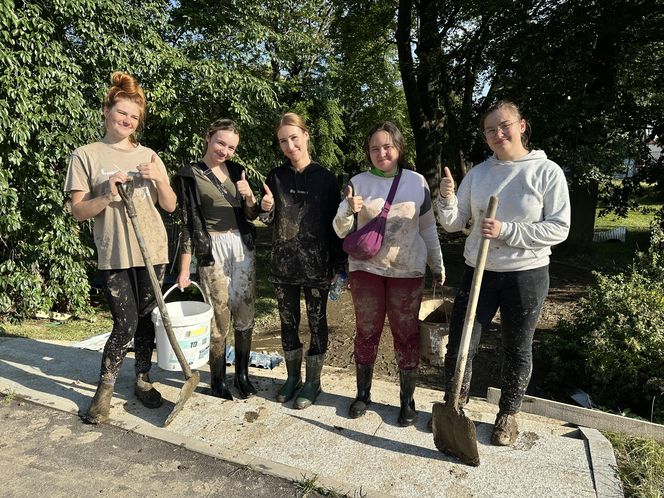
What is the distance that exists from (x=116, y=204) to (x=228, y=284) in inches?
34.2

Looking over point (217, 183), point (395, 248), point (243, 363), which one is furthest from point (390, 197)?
point (243, 363)

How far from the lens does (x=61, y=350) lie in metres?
4.50

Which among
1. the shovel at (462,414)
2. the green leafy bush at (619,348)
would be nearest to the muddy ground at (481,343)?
the green leafy bush at (619,348)

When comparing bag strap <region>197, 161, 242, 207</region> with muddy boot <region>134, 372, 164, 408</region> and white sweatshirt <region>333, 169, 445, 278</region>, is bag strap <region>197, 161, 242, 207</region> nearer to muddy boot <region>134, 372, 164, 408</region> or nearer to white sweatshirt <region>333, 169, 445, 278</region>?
white sweatshirt <region>333, 169, 445, 278</region>

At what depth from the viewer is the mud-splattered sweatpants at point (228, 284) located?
3.27 meters

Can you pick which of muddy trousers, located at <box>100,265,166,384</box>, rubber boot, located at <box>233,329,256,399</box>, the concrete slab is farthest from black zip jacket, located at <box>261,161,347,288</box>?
the concrete slab

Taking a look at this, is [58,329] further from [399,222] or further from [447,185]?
[447,185]

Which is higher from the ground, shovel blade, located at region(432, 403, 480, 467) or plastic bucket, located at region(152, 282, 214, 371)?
plastic bucket, located at region(152, 282, 214, 371)

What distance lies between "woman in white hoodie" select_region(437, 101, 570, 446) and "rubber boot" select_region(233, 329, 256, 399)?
1427mm

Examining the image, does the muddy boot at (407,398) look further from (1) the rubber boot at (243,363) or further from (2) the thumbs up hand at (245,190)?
(2) the thumbs up hand at (245,190)

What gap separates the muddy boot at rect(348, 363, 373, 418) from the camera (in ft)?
10.7

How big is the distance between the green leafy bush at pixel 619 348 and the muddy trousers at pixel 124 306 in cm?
350

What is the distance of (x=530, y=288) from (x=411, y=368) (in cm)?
92

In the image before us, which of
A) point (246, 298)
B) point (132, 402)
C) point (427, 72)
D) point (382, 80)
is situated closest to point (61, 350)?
point (132, 402)
